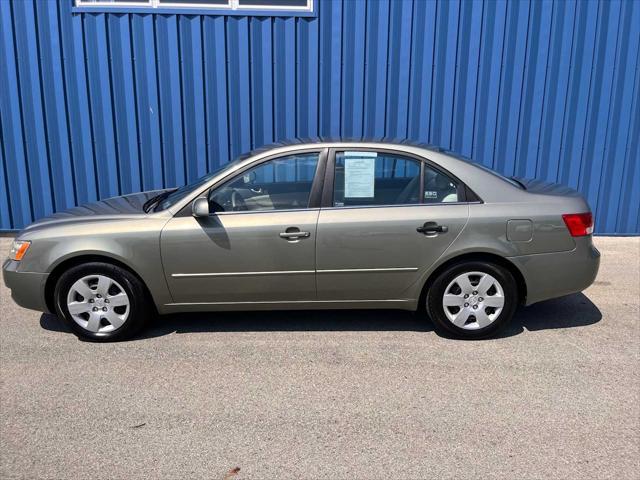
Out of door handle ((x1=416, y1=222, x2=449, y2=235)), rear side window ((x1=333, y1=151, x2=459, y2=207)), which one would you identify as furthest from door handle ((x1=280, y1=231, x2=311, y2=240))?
door handle ((x1=416, y1=222, x2=449, y2=235))

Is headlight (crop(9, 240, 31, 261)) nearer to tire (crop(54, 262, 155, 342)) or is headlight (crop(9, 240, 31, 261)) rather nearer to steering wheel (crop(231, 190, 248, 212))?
tire (crop(54, 262, 155, 342))

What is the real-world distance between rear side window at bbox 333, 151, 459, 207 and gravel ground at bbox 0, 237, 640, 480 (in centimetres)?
109

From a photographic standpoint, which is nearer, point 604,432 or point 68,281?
point 604,432

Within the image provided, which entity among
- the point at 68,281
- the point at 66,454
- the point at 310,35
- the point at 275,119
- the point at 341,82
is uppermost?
Answer: the point at 310,35

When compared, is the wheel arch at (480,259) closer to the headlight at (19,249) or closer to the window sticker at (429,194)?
the window sticker at (429,194)

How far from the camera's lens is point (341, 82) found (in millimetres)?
6691

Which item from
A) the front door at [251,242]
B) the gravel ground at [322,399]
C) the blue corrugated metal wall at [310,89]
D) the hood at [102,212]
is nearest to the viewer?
the gravel ground at [322,399]

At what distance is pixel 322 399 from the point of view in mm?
3262

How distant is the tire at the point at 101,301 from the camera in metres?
3.96

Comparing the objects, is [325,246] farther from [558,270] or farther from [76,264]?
[76,264]

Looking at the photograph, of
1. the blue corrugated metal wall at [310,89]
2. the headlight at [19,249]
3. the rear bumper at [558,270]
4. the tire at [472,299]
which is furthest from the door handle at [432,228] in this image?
the blue corrugated metal wall at [310,89]

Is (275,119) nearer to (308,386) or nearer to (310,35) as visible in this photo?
(310,35)

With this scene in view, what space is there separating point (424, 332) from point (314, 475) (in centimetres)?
191

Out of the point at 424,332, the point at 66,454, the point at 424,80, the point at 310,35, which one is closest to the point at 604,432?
the point at 424,332
